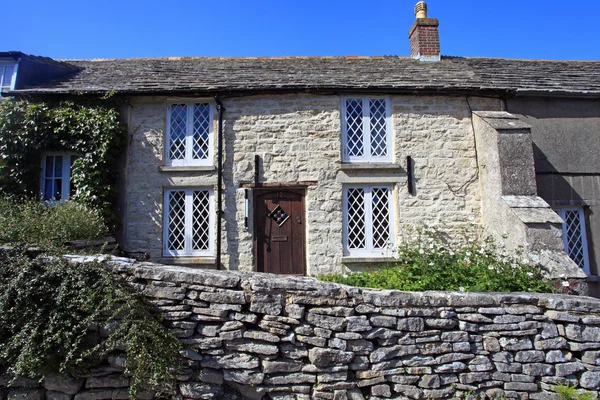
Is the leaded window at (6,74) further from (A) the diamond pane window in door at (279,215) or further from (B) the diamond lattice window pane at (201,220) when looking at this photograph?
(A) the diamond pane window in door at (279,215)

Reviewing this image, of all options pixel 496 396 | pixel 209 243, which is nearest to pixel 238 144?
pixel 209 243

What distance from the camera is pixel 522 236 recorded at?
22.1 ft

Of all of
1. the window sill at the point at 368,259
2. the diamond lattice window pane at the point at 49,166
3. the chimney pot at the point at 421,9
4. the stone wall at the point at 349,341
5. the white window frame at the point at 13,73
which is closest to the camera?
the stone wall at the point at 349,341

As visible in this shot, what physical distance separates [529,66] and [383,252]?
6.82 m

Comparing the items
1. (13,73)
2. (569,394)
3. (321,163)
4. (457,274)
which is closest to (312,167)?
(321,163)

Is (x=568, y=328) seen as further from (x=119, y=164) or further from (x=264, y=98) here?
(x=119, y=164)

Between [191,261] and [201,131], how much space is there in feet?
9.55

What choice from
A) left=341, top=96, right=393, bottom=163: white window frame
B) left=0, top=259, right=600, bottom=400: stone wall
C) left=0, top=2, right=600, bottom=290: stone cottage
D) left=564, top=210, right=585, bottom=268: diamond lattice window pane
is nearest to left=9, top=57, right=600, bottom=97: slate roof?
left=0, top=2, right=600, bottom=290: stone cottage

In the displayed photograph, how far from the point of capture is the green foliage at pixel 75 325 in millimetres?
3605

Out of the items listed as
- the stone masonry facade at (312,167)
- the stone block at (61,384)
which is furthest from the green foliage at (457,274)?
the stone block at (61,384)

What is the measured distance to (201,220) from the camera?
8227 mm

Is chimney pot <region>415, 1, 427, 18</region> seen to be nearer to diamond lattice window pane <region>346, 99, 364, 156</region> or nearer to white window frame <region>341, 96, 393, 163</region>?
white window frame <region>341, 96, 393, 163</region>

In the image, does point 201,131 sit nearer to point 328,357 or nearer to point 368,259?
point 368,259

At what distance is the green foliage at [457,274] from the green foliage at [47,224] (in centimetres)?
458
